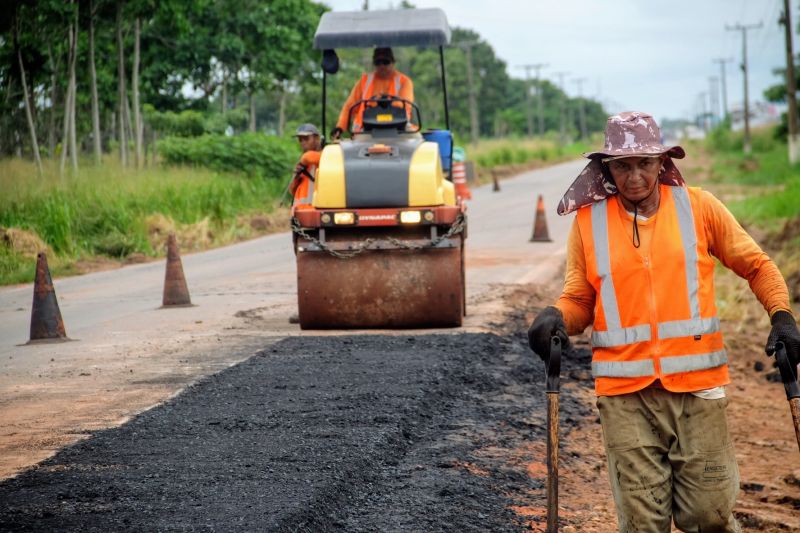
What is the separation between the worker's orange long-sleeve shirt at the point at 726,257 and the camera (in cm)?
396

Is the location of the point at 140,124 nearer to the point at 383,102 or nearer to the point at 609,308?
the point at 383,102

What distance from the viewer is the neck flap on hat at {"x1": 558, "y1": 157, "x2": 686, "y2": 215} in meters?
4.16

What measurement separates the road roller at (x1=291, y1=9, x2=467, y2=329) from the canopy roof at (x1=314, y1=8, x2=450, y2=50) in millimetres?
1173

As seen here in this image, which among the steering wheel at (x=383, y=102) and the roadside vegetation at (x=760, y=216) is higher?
the steering wheel at (x=383, y=102)

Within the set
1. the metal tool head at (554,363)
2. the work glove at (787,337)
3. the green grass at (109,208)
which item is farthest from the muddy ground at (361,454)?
the green grass at (109,208)

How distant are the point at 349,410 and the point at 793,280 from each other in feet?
31.9

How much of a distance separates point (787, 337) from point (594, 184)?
0.87m

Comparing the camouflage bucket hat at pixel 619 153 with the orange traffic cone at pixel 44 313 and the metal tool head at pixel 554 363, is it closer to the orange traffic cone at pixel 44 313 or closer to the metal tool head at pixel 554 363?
the metal tool head at pixel 554 363

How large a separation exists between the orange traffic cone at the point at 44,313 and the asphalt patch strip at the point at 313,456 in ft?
8.66

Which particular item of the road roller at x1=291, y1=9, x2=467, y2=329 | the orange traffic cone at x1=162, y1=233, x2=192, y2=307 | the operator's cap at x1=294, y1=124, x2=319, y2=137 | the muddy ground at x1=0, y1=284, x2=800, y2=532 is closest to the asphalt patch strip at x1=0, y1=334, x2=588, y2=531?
the muddy ground at x1=0, y1=284, x2=800, y2=532

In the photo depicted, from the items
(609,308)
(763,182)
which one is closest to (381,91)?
(609,308)

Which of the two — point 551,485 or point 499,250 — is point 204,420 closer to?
point 551,485

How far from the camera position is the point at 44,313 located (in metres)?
10.3

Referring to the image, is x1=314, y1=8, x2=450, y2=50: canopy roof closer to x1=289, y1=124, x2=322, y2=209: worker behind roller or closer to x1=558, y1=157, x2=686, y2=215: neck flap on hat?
x1=289, y1=124, x2=322, y2=209: worker behind roller
